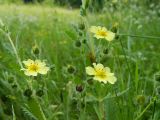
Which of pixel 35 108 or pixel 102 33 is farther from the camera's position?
pixel 102 33

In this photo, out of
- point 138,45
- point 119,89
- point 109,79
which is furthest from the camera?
point 138,45

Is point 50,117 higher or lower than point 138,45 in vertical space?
higher

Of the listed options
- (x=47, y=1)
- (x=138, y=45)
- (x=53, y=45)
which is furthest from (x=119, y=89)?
(x=47, y=1)

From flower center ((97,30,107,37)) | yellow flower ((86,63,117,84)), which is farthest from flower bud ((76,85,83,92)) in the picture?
flower center ((97,30,107,37))

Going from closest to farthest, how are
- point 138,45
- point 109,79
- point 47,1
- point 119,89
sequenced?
point 109,79
point 119,89
point 138,45
point 47,1

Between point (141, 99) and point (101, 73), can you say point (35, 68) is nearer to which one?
point (101, 73)

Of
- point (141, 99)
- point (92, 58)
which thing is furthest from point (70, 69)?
point (141, 99)

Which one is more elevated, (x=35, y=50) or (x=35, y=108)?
(x=35, y=50)

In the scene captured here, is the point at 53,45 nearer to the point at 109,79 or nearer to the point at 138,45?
the point at 138,45

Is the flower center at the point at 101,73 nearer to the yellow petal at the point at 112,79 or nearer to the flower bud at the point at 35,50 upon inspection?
the yellow petal at the point at 112,79

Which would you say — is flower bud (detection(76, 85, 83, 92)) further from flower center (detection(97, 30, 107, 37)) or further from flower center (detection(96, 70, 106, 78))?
flower center (detection(97, 30, 107, 37))

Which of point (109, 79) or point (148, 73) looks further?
point (148, 73)
